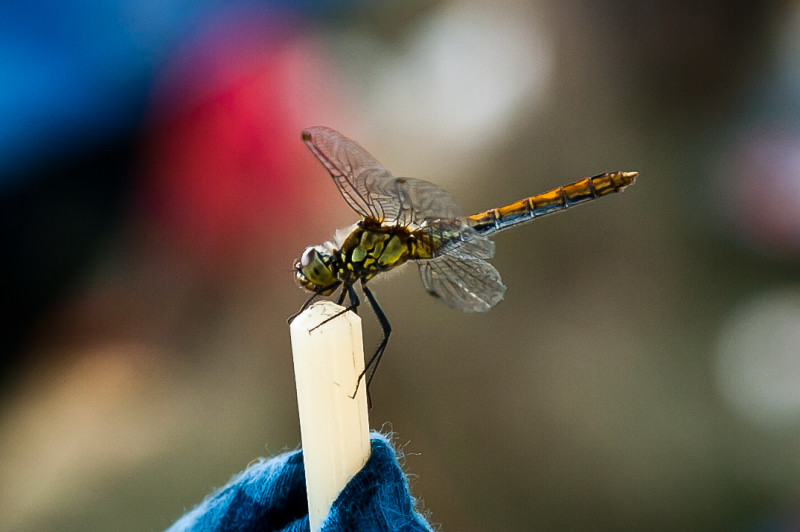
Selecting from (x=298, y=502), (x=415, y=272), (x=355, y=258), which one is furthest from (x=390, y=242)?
(x=415, y=272)

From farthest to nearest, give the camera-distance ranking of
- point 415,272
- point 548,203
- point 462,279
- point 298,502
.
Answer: point 415,272
point 548,203
point 462,279
point 298,502

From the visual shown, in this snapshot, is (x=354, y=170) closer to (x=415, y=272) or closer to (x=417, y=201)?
(x=417, y=201)

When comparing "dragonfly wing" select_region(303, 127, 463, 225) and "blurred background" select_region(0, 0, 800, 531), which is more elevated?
"blurred background" select_region(0, 0, 800, 531)

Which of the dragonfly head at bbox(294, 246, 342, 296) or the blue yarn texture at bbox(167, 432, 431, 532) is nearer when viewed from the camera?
the blue yarn texture at bbox(167, 432, 431, 532)

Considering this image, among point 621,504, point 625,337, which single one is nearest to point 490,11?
point 625,337

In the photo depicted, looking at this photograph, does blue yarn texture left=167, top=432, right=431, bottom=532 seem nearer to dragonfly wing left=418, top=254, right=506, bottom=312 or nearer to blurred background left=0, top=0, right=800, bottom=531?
dragonfly wing left=418, top=254, right=506, bottom=312

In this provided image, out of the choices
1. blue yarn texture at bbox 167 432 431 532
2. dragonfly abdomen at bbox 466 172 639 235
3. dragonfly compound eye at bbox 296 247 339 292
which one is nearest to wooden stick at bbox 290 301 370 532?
blue yarn texture at bbox 167 432 431 532

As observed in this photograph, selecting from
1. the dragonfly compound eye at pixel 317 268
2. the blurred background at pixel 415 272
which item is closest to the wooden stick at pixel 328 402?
the dragonfly compound eye at pixel 317 268
